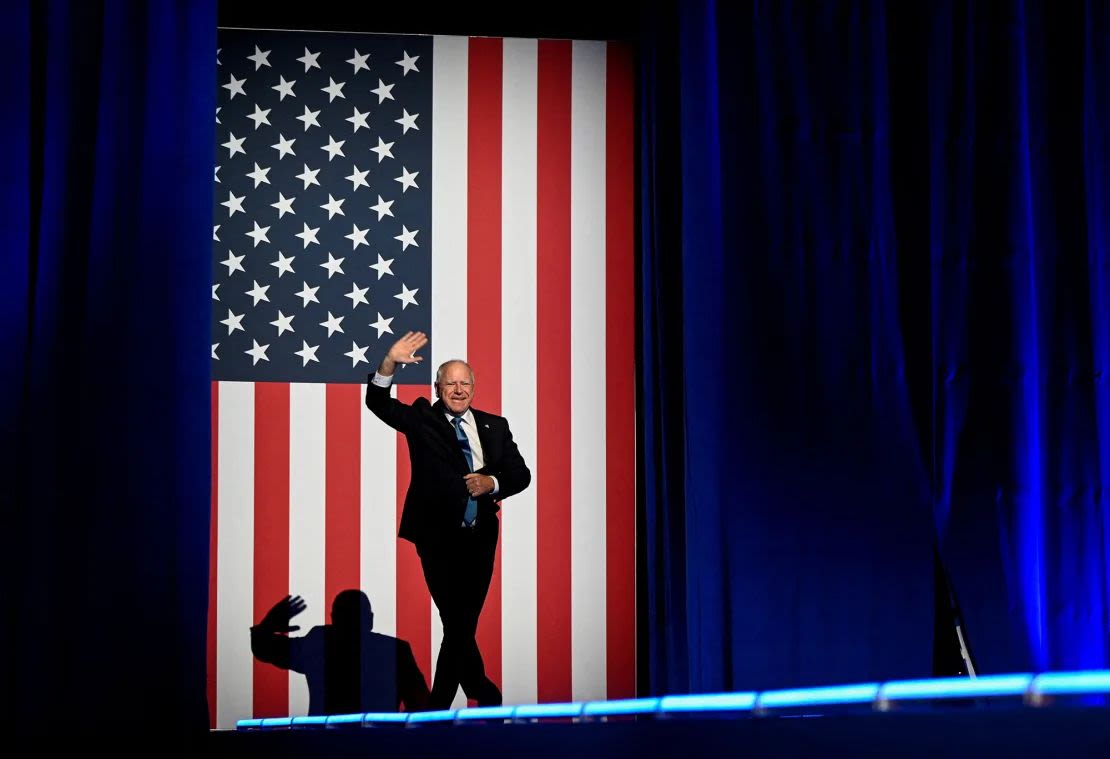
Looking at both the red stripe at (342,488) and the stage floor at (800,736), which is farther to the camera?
the red stripe at (342,488)

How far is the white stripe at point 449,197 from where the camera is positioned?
390 centimetres

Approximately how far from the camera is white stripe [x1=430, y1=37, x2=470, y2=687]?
3.90 meters

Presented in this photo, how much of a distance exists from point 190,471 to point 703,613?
144 centimetres

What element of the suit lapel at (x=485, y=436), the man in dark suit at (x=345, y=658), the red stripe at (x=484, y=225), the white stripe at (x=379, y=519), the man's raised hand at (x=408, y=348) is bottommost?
the man in dark suit at (x=345, y=658)

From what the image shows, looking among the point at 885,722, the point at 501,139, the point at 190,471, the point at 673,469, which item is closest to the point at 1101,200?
the point at 673,469

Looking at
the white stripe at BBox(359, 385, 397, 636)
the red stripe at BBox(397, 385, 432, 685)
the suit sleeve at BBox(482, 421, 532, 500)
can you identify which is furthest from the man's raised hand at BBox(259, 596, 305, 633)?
the suit sleeve at BBox(482, 421, 532, 500)

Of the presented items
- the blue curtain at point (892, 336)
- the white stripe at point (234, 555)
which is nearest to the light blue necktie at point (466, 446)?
the white stripe at point (234, 555)

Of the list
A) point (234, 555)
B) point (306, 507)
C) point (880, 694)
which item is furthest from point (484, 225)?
point (880, 694)

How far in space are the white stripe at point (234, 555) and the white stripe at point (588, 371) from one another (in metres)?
1.16

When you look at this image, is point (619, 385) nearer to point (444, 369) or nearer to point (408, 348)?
point (444, 369)

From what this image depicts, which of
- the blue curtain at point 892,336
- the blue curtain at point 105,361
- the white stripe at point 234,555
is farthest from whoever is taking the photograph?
the white stripe at point 234,555

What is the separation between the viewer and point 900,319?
9.89 ft

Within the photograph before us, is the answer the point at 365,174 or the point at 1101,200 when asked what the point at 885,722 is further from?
the point at 365,174

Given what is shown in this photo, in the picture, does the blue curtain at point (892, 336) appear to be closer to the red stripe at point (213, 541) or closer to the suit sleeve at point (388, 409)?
the suit sleeve at point (388, 409)
